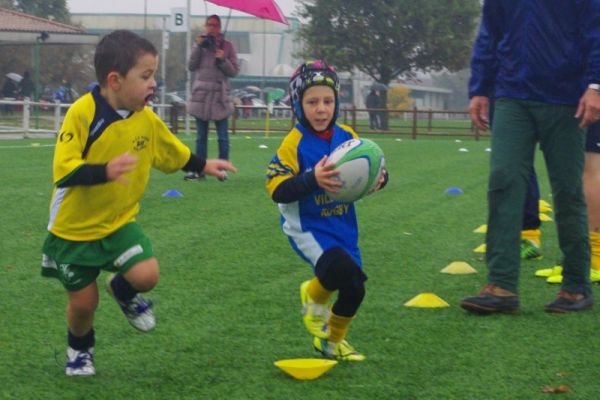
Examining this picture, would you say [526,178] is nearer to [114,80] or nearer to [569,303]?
[569,303]

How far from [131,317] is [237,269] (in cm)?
236

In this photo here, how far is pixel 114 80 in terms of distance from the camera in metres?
4.64

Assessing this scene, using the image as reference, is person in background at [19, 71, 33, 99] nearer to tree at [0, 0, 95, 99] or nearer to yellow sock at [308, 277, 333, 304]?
tree at [0, 0, 95, 99]

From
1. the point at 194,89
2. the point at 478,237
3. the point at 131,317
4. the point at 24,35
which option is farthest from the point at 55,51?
the point at 131,317

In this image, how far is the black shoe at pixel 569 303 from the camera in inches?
234

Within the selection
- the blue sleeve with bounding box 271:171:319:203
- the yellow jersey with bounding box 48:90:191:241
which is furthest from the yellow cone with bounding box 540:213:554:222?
the yellow jersey with bounding box 48:90:191:241

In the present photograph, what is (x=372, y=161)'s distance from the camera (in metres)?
4.77

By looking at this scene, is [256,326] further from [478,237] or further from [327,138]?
[478,237]

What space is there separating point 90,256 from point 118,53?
786 mm

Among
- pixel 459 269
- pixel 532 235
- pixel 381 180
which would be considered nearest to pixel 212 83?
pixel 532 235

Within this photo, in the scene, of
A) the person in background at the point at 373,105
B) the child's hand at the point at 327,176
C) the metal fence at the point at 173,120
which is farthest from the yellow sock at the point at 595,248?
the person in background at the point at 373,105

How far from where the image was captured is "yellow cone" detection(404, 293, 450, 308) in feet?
20.0

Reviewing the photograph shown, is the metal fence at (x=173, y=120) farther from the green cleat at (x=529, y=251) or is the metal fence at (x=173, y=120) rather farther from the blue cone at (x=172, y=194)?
the green cleat at (x=529, y=251)

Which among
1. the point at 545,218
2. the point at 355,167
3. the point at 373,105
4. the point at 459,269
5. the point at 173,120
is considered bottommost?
the point at 373,105
